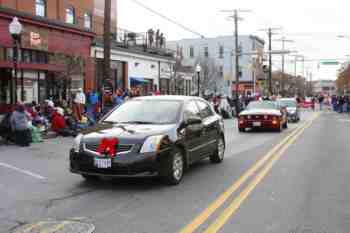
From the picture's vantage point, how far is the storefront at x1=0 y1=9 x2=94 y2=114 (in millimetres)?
23562

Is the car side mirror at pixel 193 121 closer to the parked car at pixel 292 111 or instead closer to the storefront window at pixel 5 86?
the storefront window at pixel 5 86

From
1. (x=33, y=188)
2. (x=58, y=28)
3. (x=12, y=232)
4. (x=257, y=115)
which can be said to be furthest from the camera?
(x=58, y=28)

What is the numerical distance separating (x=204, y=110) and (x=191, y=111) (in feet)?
3.57

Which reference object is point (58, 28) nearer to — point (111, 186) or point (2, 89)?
point (2, 89)

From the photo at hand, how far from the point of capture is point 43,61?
1022 inches

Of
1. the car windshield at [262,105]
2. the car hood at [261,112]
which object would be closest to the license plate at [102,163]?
the car hood at [261,112]

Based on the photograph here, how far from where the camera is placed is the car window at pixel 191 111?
9.43m

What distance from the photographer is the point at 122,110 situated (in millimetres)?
9680

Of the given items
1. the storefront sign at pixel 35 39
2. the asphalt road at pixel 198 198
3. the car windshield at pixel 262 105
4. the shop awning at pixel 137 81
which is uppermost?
the storefront sign at pixel 35 39

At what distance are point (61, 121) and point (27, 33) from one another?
9.09 metres

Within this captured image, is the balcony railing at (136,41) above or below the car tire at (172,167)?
above

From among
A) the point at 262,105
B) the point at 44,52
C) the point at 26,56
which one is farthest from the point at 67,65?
the point at 262,105

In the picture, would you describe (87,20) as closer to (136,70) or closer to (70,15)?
(70,15)

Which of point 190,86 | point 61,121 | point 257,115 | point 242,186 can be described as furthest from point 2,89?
point 190,86
